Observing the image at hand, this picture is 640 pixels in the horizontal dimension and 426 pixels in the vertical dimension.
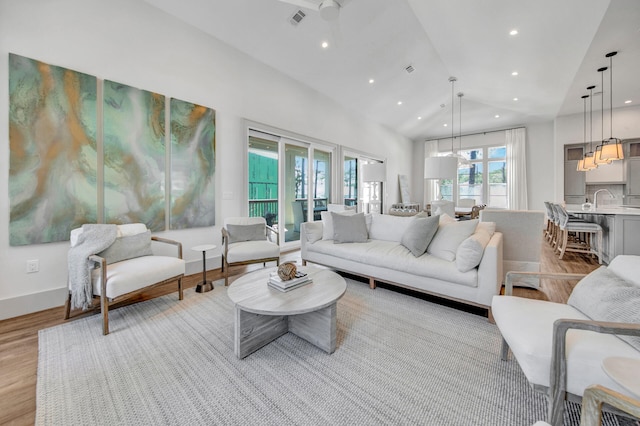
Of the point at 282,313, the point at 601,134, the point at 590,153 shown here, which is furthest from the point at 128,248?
the point at 601,134

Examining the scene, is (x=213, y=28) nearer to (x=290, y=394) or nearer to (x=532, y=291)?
(x=290, y=394)

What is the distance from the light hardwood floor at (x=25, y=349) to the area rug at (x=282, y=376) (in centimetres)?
6

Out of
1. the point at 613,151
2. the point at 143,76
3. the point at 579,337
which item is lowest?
the point at 579,337

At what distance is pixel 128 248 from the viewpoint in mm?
2555

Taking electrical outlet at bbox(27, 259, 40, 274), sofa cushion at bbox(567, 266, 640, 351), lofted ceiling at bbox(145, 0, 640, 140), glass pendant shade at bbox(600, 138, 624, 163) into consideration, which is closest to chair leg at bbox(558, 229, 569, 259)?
glass pendant shade at bbox(600, 138, 624, 163)

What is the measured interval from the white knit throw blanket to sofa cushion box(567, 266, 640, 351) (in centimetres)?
343

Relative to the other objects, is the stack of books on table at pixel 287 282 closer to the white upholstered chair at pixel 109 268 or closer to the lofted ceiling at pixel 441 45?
the white upholstered chair at pixel 109 268

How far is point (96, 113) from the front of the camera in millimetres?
2686

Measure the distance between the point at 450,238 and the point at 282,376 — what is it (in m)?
2.07

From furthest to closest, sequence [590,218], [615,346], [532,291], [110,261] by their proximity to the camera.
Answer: [590,218]
[532,291]
[110,261]
[615,346]

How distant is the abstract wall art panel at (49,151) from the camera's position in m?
2.29

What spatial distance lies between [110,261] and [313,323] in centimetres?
203

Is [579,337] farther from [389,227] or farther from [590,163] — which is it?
[590,163]

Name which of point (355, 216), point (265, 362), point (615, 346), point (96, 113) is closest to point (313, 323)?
point (265, 362)
